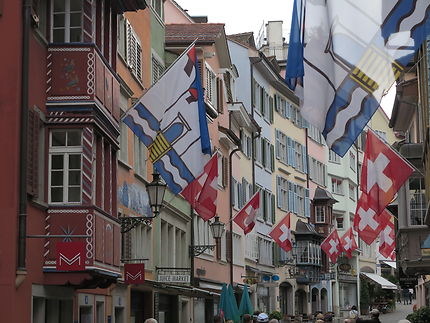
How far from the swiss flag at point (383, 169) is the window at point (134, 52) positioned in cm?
678

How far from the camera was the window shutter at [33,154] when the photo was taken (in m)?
17.0

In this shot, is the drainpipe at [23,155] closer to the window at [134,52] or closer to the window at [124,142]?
the window at [124,142]

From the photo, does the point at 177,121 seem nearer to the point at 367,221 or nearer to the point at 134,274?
the point at 134,274

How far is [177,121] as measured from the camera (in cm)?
2034

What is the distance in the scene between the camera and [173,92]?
20.2m

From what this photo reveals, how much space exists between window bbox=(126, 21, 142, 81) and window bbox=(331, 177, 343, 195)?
176ft

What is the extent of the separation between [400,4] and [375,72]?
35.8 inches

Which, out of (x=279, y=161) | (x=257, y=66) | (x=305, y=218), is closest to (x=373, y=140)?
(x=257, y=66)

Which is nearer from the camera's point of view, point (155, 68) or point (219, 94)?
point (155, 68)

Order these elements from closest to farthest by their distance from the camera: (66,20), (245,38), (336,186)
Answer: (66,20)
(245,38)
(336,186)

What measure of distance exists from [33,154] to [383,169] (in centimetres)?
1014

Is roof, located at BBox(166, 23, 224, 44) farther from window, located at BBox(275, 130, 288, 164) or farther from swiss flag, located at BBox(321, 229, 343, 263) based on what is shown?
window, located at BBox(275, 130, 288, 164)

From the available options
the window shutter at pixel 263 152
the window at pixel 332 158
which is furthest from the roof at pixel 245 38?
the window at pixel 332 158

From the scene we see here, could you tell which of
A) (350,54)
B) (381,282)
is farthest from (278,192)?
(350,54)
